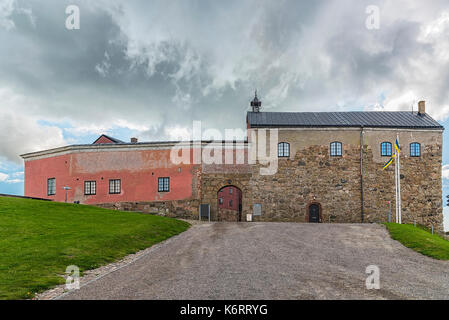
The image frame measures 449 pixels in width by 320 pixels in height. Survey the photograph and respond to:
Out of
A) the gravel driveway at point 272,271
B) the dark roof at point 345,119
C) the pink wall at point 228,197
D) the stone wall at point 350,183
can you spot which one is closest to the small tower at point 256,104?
the dark roof at point 345,119

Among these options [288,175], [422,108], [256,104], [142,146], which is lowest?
[288,175]

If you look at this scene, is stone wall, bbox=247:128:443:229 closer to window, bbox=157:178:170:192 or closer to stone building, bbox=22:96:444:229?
stone building, bbox=22:96:444:229

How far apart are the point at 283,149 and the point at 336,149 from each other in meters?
5.13

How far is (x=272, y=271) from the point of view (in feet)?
36.9

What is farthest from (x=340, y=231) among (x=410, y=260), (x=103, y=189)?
(x=103, y=189)

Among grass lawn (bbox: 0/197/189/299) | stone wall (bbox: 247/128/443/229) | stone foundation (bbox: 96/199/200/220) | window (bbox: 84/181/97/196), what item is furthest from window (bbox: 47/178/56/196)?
stone wall (bbox: 247/128/443/229)

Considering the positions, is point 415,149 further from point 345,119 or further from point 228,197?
point 228,197

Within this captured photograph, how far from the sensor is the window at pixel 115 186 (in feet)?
104

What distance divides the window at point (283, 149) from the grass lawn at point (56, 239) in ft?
39.8

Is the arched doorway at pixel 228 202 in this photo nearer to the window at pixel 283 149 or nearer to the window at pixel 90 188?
the window at pixel 283 149

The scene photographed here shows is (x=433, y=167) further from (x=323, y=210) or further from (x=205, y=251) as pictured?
(x=205, y=251)

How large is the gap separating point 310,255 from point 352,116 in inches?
934

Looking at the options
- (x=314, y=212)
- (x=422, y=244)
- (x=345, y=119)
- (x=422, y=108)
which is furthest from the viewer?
(x=422, y=108)

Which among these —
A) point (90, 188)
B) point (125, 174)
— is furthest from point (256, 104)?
point (90, 188)
